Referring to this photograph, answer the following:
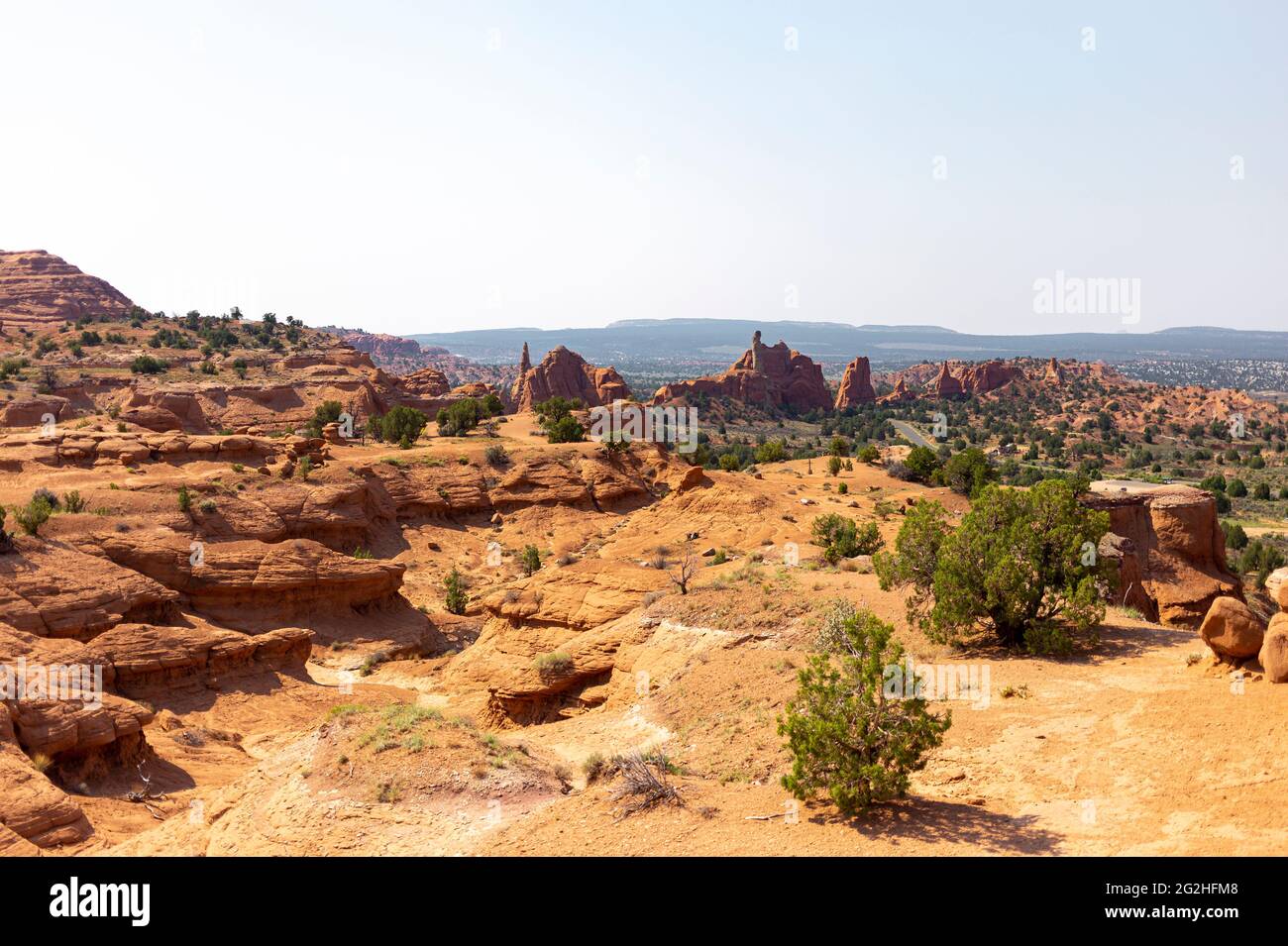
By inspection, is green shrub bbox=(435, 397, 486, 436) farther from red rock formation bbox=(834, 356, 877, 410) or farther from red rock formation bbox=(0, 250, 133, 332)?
red rock formation bbox=(834, 356, 877, 410)

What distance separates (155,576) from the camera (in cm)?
2673

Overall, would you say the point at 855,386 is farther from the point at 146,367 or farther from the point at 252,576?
the point at 252,576

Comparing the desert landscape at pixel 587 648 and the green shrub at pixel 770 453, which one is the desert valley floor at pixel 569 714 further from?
the green shrub at pixel 770 453

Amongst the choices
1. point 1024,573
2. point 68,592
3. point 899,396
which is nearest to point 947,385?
point 899,396

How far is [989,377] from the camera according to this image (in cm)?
13075

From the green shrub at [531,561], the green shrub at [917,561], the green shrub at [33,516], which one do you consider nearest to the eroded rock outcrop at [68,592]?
the green shrub at [33,516]

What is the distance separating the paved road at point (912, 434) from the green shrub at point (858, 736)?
82746 mm

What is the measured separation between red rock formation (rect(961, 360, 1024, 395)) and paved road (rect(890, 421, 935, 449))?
75.8ft

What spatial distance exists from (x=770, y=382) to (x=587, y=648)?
99833mm
